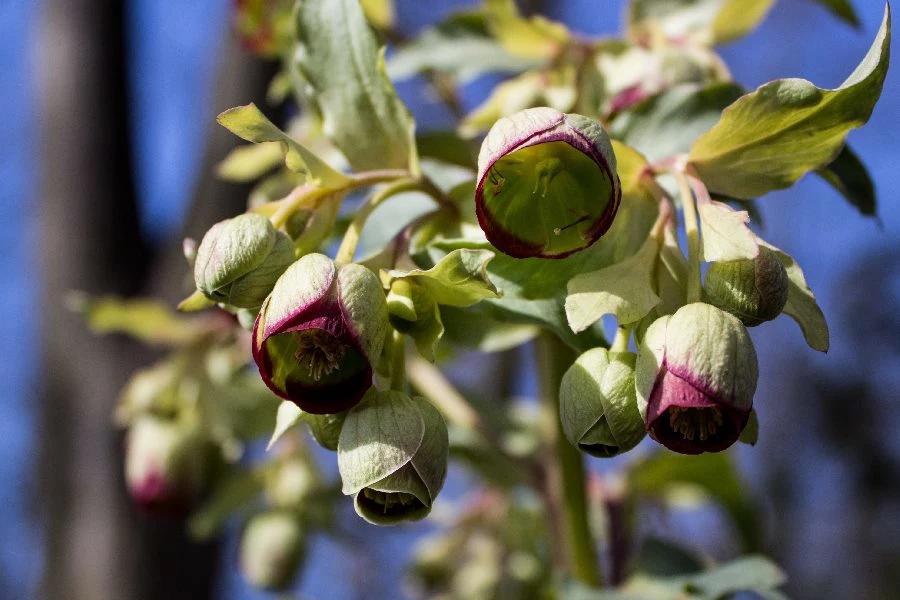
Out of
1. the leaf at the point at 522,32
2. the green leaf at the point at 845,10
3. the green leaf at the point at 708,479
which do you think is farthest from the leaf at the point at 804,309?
the green leaf at the point at 708,479

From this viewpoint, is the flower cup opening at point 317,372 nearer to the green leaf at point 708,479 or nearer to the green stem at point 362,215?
the green stem at point 362,215

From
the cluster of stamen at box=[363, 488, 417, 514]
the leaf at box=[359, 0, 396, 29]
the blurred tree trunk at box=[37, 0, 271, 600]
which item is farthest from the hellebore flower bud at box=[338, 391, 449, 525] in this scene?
the blurred tree trunk at box=[37, 0, 271, 600]

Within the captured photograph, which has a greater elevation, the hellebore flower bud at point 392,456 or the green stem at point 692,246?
the green stem at point 692,246

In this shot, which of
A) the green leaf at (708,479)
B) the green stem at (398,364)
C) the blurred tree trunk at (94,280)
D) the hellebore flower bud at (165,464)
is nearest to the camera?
the green stem at (398,364)

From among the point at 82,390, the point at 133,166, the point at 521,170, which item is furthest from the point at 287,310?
the point at 133,166

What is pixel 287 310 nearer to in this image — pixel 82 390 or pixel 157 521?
pixel 157 521

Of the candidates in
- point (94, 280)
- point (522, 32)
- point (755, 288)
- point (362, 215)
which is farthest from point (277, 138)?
point (94, 280)

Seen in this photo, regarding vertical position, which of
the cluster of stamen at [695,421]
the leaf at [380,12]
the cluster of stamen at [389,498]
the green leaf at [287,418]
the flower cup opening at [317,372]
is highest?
the flower cup opening at [317,372]
